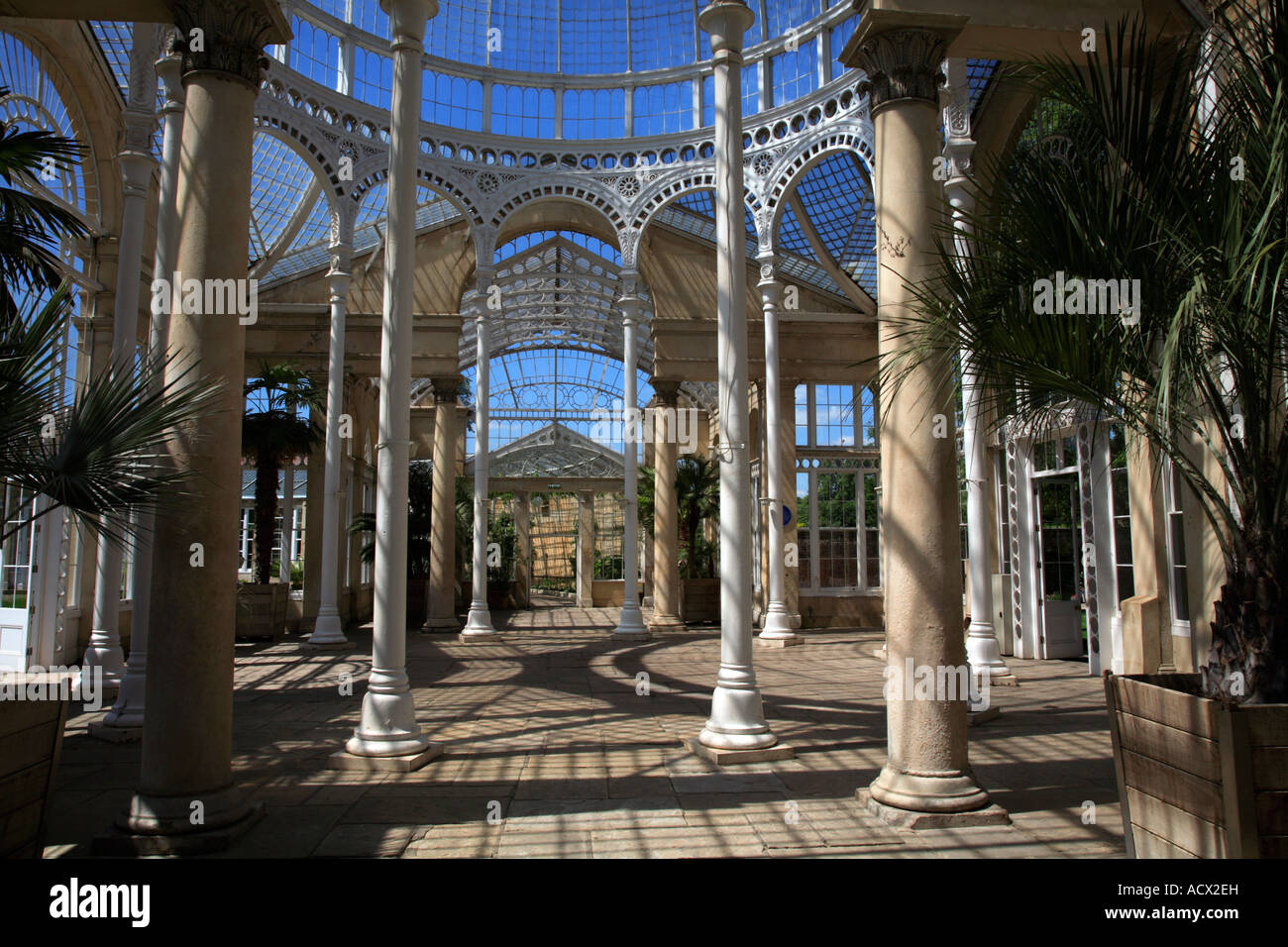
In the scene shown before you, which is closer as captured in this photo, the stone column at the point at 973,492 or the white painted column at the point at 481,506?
the stone column at the point at 973,492

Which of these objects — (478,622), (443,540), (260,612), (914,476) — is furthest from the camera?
(443,540)

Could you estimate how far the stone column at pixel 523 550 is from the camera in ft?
92.1

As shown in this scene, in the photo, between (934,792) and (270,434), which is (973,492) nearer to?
(934,792)

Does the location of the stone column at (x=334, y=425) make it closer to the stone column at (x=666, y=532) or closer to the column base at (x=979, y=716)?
the stone column at (x=666, y=532)

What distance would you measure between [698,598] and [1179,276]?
17233 mm

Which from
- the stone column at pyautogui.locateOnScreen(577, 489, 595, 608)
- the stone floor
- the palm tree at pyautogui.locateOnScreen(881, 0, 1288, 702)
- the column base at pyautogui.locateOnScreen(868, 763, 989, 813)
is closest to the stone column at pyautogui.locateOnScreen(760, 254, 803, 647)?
the stone floor

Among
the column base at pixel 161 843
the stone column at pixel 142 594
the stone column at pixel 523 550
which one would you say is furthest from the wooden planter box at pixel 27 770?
the stone column at pixel 523 550

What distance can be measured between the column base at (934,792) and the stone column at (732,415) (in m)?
1.72

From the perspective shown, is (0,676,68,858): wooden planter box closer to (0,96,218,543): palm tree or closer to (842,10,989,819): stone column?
(0,96,218,543): palm tree

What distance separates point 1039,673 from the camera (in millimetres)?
11539

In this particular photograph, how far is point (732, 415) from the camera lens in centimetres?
670

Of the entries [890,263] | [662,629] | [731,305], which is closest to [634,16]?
[662,629]

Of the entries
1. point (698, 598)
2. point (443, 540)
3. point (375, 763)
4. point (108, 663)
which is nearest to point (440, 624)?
point (443, 540)
